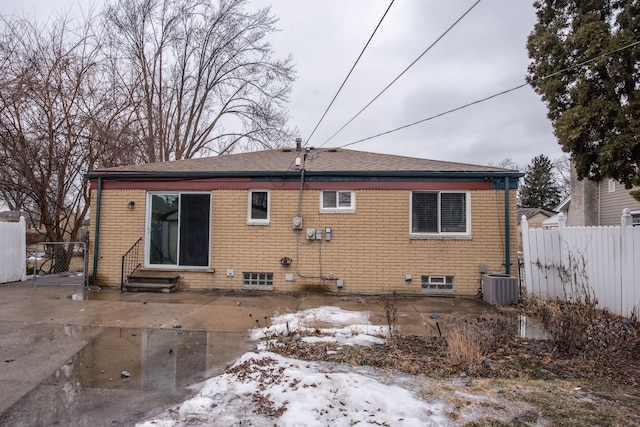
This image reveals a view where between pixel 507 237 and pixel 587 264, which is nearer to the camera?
pixel 587 264

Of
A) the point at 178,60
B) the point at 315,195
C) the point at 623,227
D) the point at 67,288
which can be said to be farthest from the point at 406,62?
the point at 178,60

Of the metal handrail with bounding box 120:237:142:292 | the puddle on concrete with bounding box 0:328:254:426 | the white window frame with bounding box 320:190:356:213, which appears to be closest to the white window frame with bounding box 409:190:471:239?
the white window frame with bounding box 320:190:356:213

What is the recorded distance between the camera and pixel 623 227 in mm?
6145

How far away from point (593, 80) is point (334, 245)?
6.79 m

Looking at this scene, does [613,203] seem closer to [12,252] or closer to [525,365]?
[525,365]

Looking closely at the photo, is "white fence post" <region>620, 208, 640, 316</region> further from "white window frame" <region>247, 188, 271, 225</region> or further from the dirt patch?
"white window frame" <region>247, 188, 271, 225</region>

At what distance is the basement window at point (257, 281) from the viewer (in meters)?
9.45

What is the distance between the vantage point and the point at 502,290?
8.20 metres

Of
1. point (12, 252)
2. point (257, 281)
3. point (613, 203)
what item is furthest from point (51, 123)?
point (613, 203)

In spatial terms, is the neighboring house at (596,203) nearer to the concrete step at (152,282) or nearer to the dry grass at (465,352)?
the dry grass at (465,352)

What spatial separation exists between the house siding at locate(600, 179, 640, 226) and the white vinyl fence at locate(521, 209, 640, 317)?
42.6ft

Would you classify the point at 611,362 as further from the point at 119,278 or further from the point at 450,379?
the point at 119,278

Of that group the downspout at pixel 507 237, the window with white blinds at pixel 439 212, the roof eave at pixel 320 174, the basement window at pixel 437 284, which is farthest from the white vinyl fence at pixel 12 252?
the downspout at pixel 507 237

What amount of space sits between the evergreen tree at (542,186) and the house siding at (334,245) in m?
43.9
